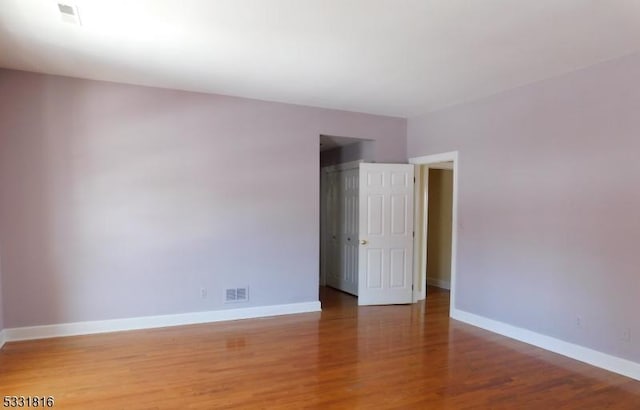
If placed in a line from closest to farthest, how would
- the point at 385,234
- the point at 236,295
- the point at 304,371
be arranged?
the point at 304,371
the point at 236,295
the point at 385,234

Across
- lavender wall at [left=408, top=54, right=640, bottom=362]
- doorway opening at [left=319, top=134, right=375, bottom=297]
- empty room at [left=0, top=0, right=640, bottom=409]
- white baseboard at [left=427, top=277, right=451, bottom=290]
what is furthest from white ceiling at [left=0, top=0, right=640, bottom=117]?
white baseboard at [left=427, top=277, right=451, bottom=290]

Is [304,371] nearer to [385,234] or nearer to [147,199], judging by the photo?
[147,199]

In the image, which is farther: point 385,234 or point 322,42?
point 385,234

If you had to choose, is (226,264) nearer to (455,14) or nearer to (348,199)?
(348,199)

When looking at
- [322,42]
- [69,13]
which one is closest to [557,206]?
[322,42]

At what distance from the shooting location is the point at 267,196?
536 centimetres

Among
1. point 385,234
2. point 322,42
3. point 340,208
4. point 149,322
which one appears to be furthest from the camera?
point 340,208

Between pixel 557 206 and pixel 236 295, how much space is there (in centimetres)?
384

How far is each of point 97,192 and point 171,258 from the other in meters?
1.11

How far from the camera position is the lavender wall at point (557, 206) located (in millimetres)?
3596

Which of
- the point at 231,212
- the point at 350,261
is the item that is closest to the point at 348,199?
the point at 350,261

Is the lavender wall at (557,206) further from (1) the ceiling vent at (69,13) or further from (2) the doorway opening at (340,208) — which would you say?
(1) the ceiling vent at (69,13)

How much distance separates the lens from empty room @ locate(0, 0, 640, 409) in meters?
3.09

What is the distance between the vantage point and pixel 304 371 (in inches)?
138
